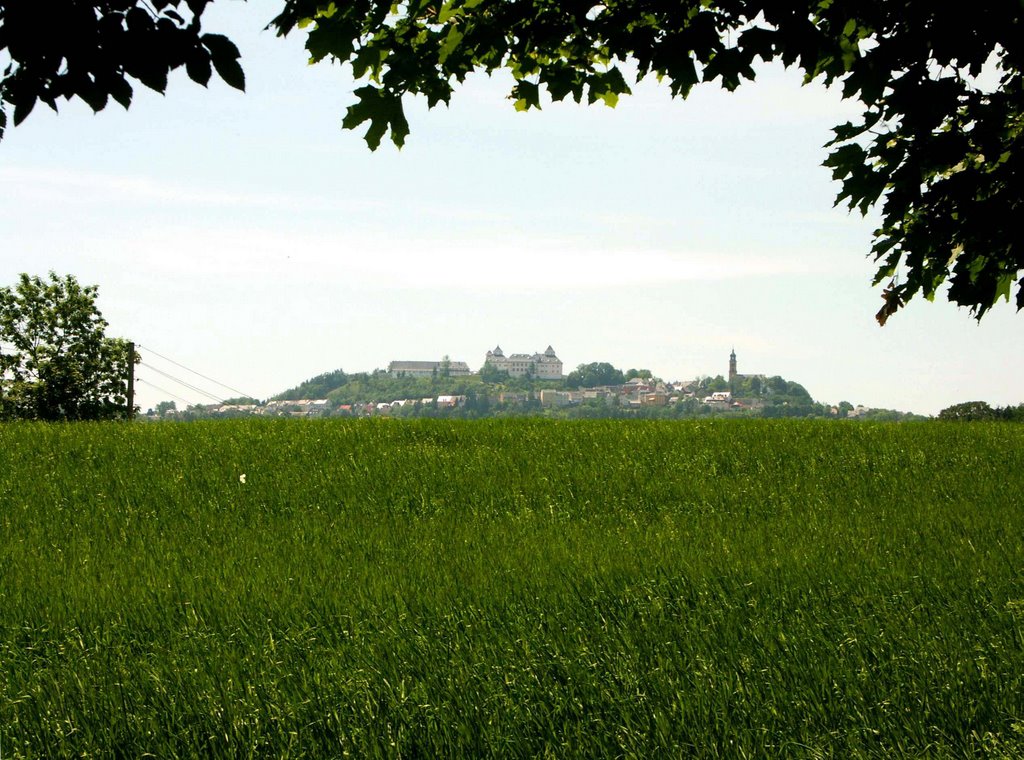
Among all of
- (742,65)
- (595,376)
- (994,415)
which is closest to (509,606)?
(742,65)

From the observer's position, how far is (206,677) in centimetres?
581

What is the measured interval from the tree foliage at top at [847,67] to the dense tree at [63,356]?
41.1m

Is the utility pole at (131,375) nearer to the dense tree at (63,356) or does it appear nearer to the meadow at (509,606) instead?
the dense tree at (63,356)

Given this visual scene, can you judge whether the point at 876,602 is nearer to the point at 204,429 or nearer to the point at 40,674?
the point at 40,674

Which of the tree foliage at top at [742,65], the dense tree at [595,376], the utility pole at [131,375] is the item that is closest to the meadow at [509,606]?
the tree foliage at top at [742,65]

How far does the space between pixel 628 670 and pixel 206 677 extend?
2.44 m

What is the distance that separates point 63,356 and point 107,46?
45537 millimetres

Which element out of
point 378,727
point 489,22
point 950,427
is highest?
point 489,22

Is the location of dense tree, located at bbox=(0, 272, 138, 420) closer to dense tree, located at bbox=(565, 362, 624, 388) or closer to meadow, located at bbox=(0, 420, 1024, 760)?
meadow, located at bbox=(0, 420, 1024, 760)

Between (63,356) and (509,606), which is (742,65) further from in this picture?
(63,356)

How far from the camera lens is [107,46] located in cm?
442

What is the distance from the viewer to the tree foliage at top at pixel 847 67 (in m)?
5.82

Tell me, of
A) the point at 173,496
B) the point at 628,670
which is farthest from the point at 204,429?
the point at 628,670

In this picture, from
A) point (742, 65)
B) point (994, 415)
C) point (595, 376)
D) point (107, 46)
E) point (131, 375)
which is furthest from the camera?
point (595, 376)
